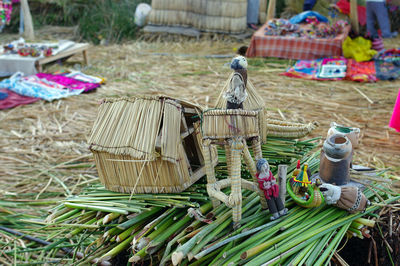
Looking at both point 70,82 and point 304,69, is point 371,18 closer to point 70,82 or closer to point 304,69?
point 304,69

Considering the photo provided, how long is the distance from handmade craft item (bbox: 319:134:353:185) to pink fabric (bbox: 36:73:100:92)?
4.66m

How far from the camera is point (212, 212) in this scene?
2.04 meters

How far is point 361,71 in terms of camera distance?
20.7 ft

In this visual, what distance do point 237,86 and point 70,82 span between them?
5.10 metres

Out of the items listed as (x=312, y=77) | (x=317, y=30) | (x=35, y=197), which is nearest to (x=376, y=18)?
(x=317, y=30)

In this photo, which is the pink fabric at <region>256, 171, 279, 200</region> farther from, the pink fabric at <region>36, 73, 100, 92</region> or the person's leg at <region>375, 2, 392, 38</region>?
the person's leg at <region>375, 2, 392, 38</region>

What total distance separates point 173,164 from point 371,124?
3.10 m

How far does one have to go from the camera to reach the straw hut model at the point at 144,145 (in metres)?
2.12

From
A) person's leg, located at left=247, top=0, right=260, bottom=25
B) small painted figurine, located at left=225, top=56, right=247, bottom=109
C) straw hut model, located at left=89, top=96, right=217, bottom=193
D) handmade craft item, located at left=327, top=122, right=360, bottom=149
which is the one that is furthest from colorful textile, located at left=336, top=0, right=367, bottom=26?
small painted figurine, located at left=225, top=56, right=247, bottom=109

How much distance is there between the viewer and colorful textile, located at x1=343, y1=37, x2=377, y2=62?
6.92 meters

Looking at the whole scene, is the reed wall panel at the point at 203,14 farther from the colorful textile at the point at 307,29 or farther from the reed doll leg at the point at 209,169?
the reed doll leg at the point at 209,169

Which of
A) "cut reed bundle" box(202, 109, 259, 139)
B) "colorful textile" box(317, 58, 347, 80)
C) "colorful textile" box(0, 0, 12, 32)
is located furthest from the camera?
"colorful textile" box(0, 0, 12, 32)

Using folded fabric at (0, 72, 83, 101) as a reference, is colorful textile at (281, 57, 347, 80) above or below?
above

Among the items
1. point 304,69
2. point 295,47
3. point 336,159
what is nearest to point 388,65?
point 304,69
